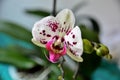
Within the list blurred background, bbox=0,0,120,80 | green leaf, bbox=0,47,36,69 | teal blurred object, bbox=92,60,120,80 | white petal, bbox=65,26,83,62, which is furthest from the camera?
blurred background, bbox=0,0,120,80

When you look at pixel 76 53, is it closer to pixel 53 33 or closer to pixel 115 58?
pixel 53 33

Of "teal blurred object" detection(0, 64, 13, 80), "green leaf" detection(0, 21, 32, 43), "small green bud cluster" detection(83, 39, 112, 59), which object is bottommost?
"teal blurred object" detection(0, 64, 13, 80)

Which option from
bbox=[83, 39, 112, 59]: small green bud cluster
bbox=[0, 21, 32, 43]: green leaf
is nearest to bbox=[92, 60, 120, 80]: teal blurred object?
bbox=[0, 21, 32, 43]: green leaf

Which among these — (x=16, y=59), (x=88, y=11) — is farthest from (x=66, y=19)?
(x=88, y=11)

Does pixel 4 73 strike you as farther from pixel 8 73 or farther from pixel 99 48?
pixel 99 48

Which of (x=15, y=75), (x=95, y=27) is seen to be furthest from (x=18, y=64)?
(x=95, y=27)

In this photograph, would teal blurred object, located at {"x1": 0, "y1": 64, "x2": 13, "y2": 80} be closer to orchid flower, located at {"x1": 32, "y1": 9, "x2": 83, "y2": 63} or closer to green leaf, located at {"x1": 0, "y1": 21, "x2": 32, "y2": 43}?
green leaf, located at {"x1": 0, "y1": 21, "x2": 32, "y2": 43}
